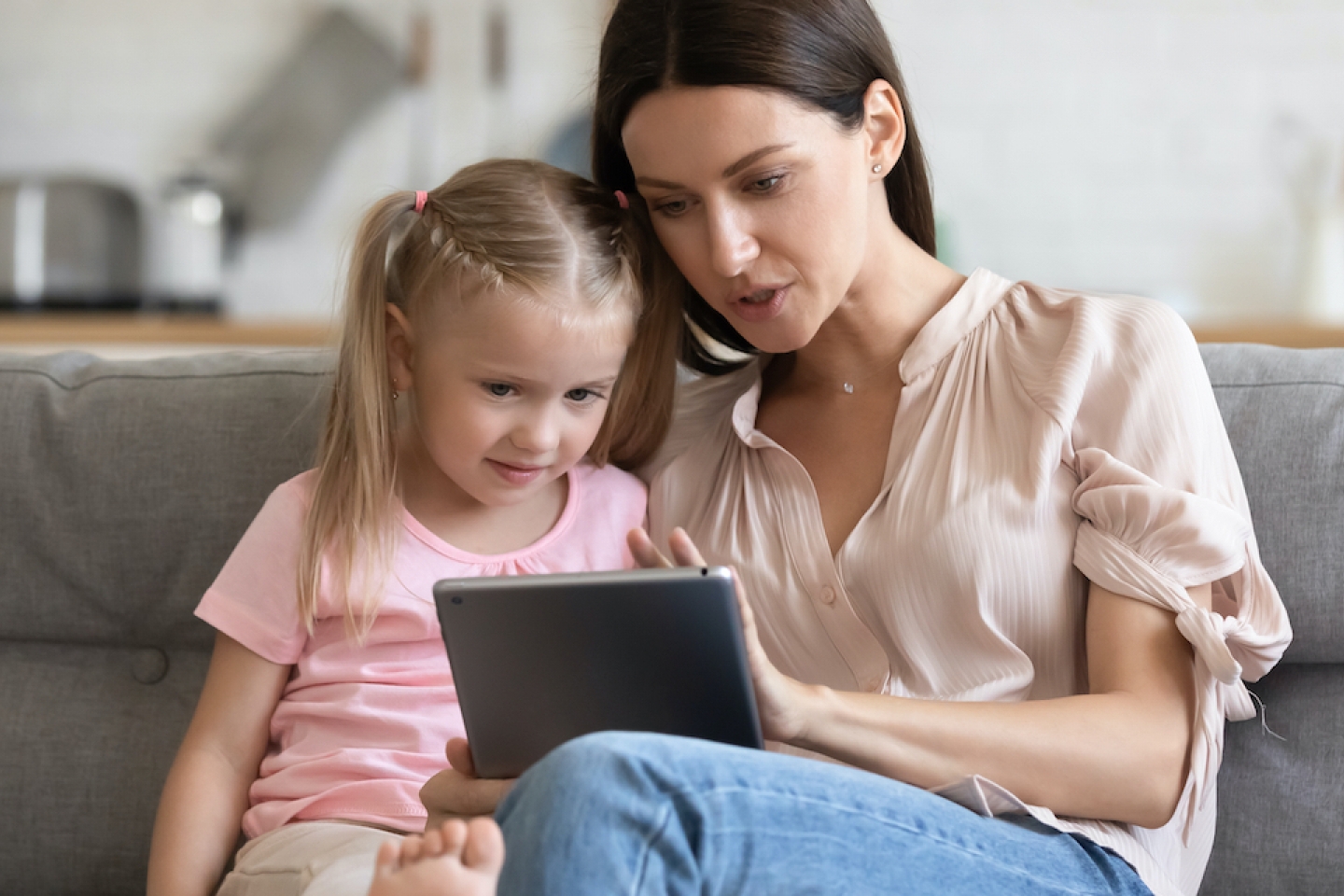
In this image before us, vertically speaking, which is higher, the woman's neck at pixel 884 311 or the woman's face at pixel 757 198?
the woman's face at pixel 757 198

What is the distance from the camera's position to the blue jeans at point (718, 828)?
790 millimetres

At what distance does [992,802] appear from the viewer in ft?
3.32

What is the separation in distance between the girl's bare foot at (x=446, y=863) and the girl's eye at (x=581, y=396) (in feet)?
1.76

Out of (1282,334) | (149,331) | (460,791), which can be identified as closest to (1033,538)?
(460,791)

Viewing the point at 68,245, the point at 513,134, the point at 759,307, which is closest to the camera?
the point at 759,307

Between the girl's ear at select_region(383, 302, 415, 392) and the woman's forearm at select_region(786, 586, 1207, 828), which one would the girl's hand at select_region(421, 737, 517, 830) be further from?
the girl's ear at select_region(383, 302, 415, 392)

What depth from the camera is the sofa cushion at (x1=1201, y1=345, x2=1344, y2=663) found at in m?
1.27

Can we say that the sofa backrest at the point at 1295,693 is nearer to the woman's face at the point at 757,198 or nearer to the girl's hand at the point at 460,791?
the woman's face at the point at 757,198

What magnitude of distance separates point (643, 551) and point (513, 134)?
2.23 m

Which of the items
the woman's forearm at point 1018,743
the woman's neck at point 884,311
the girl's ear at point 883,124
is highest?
the girl's ear at point 883,124

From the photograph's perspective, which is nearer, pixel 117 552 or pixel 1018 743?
pixel 1018 743

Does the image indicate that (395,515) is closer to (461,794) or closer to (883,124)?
(461,794)

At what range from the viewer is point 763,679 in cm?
93

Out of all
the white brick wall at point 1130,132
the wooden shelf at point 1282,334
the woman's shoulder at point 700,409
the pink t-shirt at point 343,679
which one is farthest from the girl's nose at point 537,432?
the white brick wall at point 1130,132
